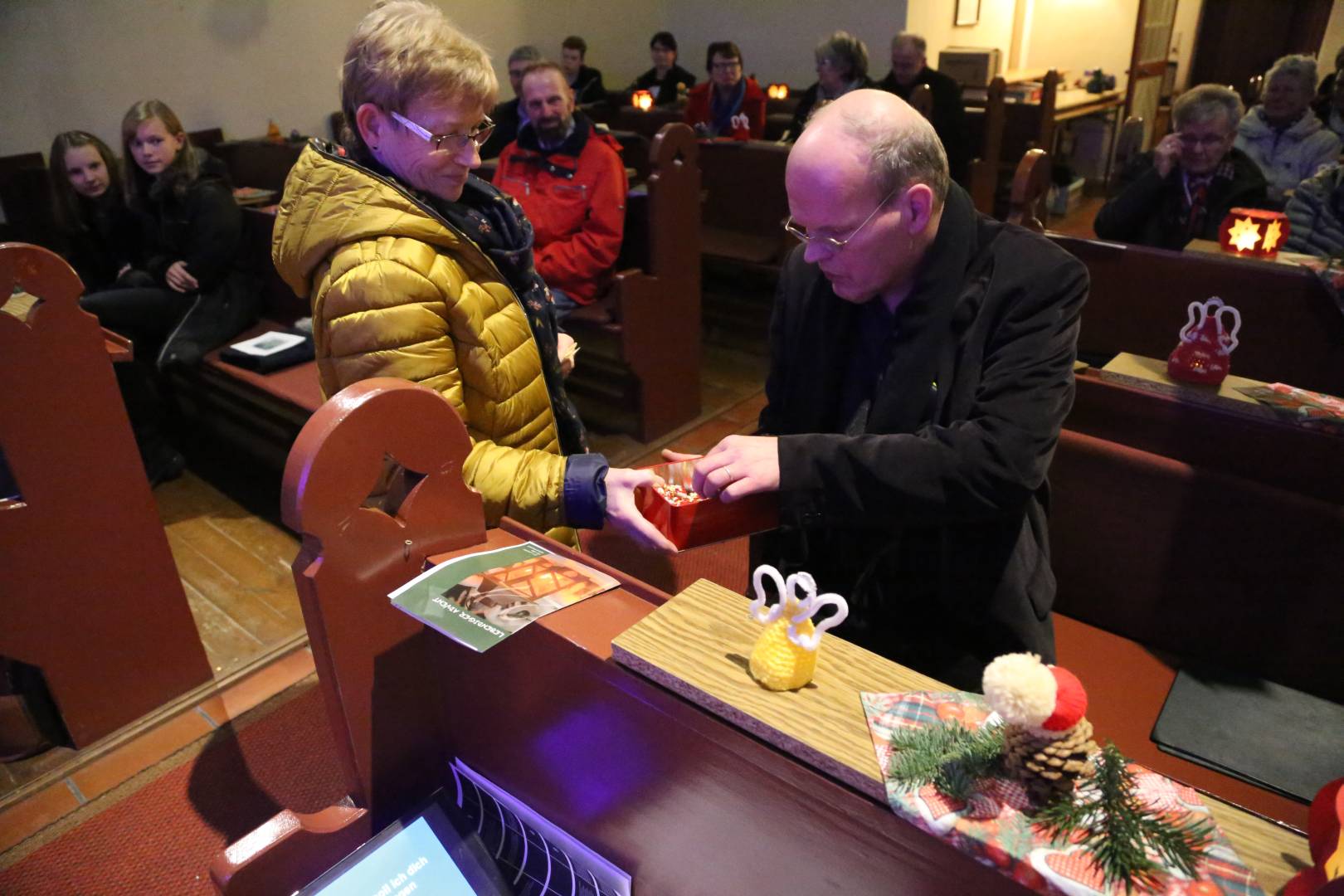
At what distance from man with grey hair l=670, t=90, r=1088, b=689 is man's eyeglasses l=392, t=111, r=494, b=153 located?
0.56 metres

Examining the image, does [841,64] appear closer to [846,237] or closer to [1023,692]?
[846,237]

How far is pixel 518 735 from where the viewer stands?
1243 mm

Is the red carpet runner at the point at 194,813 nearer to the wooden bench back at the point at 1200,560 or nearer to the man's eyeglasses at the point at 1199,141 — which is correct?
the wooden bench back at the point at 1200,560

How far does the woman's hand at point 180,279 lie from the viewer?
3832mm

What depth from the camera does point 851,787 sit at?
852mm

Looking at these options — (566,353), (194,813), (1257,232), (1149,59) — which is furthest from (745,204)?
(1149,59)

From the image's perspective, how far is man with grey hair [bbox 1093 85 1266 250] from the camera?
3477mm

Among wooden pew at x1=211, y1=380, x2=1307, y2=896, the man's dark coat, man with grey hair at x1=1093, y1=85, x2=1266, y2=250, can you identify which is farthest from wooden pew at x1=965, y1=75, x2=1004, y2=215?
wooden pew at x1=211, y1=380, x2=1307, y2=896

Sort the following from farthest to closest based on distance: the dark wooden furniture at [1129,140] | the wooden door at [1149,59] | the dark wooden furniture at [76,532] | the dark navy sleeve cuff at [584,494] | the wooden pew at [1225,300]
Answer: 1. the wooden door at [1149,59]
2. the dark wooden furniture at [1129,140]
3. the wooden pew at [1225,300]
4. the dark wooden furniture at [76,532]
5. the dark navy sleeve cuff at [584,494]

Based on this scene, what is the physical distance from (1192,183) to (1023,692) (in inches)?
144

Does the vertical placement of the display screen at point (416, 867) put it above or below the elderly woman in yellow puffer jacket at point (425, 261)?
below

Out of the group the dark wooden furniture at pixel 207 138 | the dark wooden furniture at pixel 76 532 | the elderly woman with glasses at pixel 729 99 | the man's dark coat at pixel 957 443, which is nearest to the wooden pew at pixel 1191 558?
the man's dark coat at pixel 957 443

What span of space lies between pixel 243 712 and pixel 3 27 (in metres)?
4.93

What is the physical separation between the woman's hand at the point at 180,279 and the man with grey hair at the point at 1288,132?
467cm
